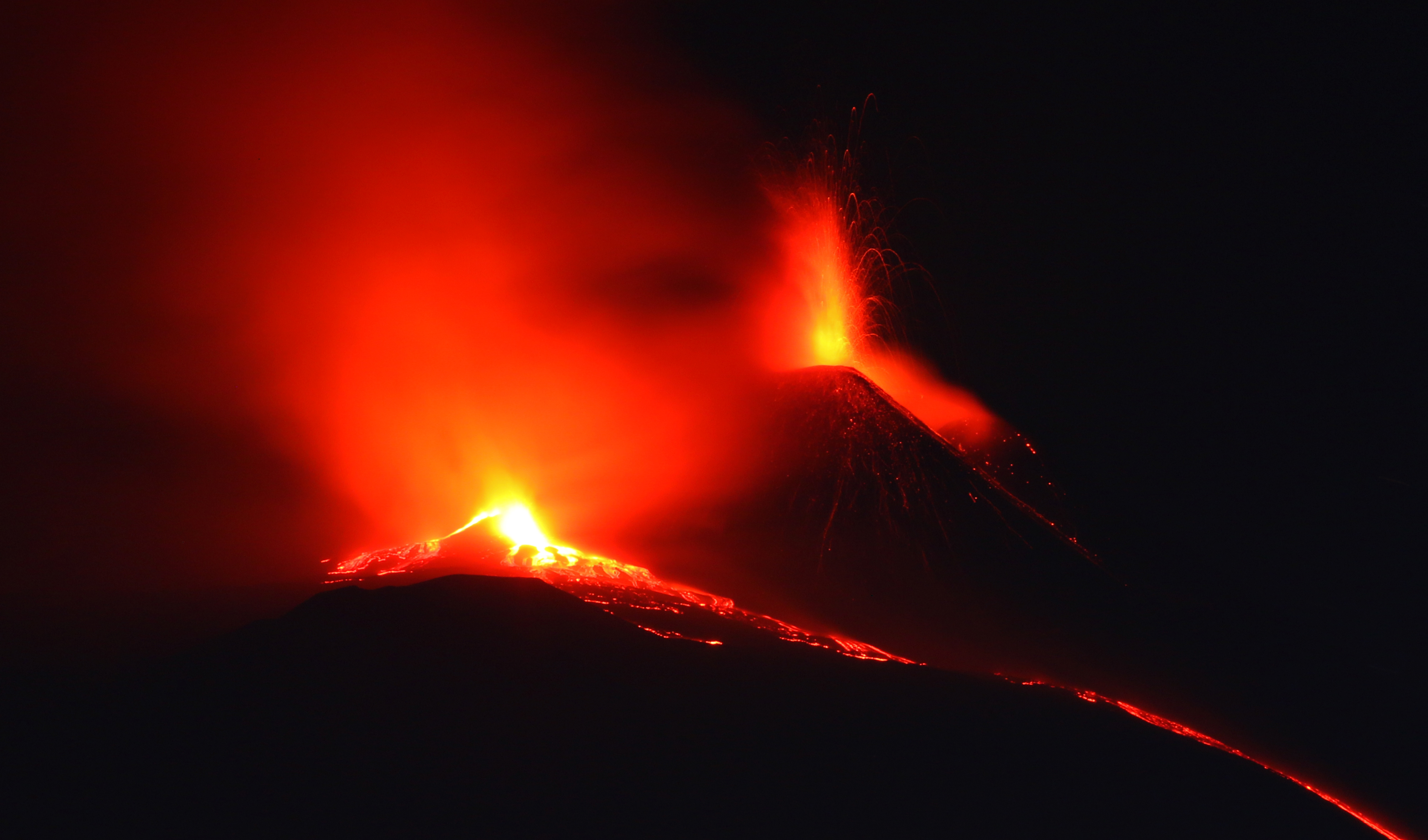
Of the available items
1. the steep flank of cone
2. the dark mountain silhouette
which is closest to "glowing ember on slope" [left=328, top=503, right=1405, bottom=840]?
the dark mountain silhouette

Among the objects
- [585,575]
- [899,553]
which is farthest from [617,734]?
[899,553]

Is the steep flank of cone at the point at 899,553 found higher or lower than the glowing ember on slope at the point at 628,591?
higher

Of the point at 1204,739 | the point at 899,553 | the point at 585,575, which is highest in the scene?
the point at 899,553

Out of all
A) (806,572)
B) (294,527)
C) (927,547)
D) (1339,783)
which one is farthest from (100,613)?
(1339,783)

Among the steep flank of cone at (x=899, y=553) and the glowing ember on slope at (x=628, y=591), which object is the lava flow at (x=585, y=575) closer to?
the glowing ember on slope at (x=628, y=591)

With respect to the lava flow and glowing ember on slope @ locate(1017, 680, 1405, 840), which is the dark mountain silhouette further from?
the lava flow

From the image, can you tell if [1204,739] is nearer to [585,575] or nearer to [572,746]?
[572,746]

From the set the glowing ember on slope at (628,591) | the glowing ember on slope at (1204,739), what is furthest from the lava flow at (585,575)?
the glowing ember on slope at (1204,739)

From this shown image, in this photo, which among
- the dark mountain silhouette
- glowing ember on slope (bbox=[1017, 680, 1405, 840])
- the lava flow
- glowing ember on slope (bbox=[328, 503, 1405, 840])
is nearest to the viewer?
the dark mountain silhouette

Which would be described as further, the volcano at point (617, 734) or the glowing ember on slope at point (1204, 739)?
the glowing ember on slope at point (1204, 739)

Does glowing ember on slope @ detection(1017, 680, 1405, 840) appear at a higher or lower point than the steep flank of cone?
lower
